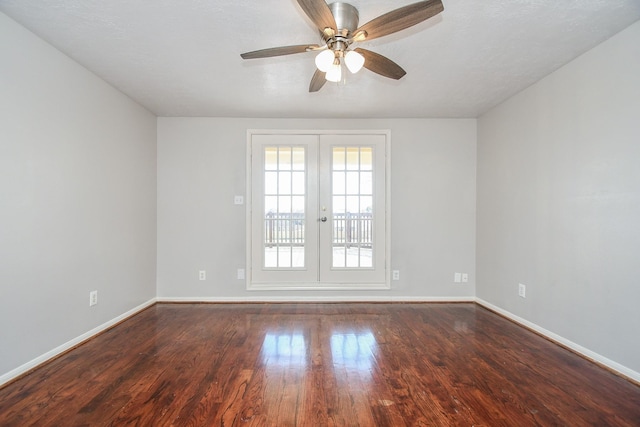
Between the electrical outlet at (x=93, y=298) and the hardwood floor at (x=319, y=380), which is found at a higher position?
the electrical outlet at (x=93, y=298)

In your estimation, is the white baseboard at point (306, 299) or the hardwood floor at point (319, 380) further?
the white baseboard at point (306, 299)

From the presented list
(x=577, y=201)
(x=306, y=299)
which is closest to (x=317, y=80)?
(x=577, y=201)

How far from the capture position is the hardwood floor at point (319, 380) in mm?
1693

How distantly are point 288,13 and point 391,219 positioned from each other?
2.70 meters

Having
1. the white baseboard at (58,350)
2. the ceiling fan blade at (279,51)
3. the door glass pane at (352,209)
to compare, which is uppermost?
the ceiling fan blade at (279,51)

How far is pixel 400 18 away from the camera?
5.24 ft

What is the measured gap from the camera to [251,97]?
10.8 feet

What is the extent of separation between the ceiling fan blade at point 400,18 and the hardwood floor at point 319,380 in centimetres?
215

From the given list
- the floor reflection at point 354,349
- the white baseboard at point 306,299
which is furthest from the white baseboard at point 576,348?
the floor reflection at point 354,349

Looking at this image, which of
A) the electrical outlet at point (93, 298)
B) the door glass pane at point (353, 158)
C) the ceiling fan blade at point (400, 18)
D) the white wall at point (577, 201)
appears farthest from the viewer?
the door glass pane at point (353, 158)

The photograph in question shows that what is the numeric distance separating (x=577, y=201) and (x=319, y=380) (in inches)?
99.8

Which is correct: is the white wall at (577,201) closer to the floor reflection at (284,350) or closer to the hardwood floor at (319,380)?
the hardwood floor at (319,380)

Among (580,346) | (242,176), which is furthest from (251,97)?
(580,346)

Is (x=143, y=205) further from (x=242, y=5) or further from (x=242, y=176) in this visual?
(x=242, y=5)
